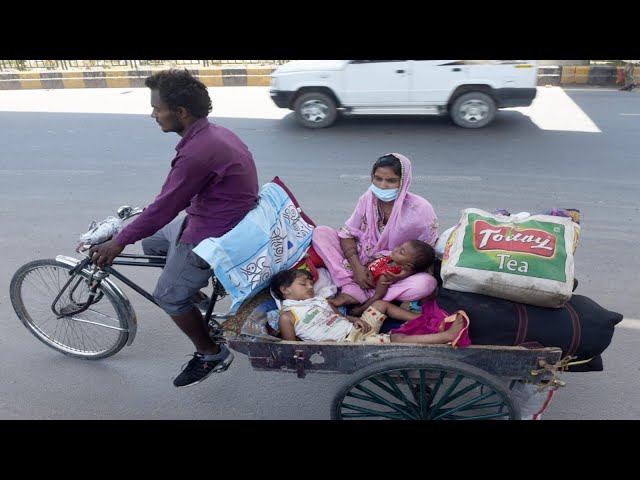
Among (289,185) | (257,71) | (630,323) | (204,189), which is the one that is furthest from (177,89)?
(257,71)

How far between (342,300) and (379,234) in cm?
48

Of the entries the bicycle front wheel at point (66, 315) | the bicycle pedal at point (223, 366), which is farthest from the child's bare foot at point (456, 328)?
the bicycle front wheel at point (66, 315)

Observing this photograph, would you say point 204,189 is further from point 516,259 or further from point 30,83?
point 30,83

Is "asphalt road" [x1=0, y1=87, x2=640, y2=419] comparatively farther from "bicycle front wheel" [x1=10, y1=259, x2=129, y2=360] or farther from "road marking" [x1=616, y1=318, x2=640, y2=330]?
"bicycle front wheel" [x1=10, y1=259, x2=129, y2=360]

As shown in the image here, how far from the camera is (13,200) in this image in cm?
570

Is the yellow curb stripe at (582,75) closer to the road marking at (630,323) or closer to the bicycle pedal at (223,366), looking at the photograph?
the road marking at (630,323)

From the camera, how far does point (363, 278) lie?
2.81m

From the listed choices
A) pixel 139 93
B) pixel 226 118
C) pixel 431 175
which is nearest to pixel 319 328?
pixel 431 175

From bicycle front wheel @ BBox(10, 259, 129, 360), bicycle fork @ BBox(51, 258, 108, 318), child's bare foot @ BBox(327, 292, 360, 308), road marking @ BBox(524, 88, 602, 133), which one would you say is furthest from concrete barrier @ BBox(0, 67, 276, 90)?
child's bare foot @ BBox(327, 292, 360, 308)

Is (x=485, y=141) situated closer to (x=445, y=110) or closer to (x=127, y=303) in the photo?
(x=445, y=110)

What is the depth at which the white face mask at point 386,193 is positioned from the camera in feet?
9.20

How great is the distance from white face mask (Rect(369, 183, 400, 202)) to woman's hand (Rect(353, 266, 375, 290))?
416 mm

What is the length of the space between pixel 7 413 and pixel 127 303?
0.90m

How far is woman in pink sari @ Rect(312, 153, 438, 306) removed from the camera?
277 centimetres
